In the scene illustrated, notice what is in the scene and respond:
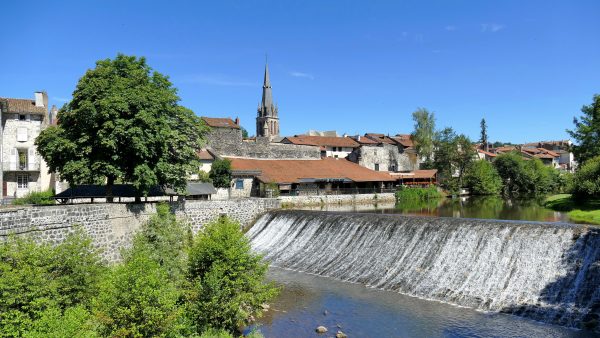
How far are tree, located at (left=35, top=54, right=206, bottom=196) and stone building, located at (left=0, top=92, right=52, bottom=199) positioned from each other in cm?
1634

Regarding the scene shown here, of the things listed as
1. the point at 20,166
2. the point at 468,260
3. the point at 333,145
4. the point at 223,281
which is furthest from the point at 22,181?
the point at 333,145

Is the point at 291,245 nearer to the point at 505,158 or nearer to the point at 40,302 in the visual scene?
the point at 40,302

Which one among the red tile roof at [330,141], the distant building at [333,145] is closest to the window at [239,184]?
the red tile roof at [330,141]

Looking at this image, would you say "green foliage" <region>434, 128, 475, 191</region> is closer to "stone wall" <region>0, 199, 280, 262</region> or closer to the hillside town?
the hillside town

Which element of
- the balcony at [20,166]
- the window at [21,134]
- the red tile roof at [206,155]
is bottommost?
the balcony at [20,166]

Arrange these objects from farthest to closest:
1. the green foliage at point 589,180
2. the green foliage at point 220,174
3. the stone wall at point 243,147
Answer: the stone wall at point 243,147 < the green foliage at point 220,174 < the green foliage at point 589,180

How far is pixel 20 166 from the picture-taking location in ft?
117

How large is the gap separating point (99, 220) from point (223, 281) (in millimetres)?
10023

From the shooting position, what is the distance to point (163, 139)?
22.8 meters

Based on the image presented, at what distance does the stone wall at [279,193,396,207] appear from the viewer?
144 feet

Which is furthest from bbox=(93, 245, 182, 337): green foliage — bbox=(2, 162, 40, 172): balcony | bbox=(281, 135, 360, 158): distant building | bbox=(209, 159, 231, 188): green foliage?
bbox=(281, 135, 360, 158): distant building

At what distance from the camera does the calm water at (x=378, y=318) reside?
14625 millimetres

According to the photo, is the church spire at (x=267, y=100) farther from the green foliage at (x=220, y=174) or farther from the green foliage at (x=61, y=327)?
the green foliage at (x=61, y=327)

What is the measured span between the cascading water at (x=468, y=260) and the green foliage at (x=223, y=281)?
334 inches
